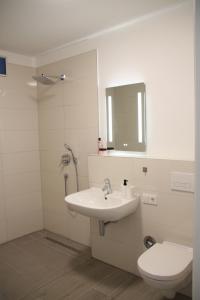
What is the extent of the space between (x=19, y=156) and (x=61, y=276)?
1.63 meters

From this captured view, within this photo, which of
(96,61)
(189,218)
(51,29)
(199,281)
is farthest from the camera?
(96,61)

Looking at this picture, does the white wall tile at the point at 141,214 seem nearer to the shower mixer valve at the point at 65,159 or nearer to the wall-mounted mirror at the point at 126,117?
the wall-mounted mirror at the point at 126,117

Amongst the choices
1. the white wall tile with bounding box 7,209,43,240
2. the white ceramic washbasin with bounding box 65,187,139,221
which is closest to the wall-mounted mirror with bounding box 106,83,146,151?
the white ceramic washbasin with bounding box 65,187,139,221

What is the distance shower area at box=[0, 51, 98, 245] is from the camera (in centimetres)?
296

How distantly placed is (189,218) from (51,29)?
2237 millimetres

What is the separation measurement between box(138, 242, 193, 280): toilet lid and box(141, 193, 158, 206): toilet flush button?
0.36 m

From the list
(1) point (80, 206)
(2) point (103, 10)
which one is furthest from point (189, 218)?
(2) point (103, 10)

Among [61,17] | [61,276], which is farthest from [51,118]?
[61,276]

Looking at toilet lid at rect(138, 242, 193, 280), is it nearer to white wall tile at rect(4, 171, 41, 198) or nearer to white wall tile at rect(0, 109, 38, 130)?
white wall tile at rect(4, 171, 41, 198)

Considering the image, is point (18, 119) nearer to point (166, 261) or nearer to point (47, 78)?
point (47, 78)

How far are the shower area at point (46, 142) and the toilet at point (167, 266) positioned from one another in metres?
1.23

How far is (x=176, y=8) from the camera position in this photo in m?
2.13

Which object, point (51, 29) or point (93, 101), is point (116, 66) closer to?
point (93, 101)

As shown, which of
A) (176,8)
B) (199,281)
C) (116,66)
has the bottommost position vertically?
(199,281)
